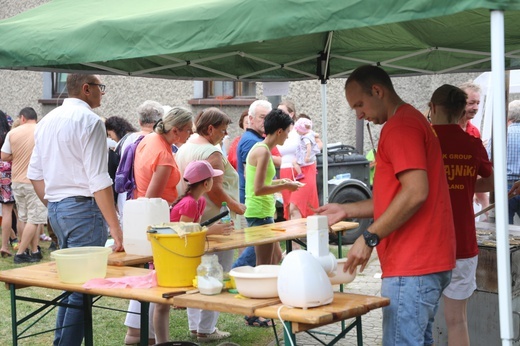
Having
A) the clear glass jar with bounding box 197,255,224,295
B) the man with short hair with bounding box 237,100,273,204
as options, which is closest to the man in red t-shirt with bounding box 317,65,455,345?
the clear glass jar with bounding box 197,255,224,295

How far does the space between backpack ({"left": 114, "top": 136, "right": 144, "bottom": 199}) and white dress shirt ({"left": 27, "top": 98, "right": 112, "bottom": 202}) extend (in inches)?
59.9

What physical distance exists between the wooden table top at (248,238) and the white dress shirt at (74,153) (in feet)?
1.55

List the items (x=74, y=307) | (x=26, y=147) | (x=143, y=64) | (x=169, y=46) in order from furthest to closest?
(x=26, y=147) < (x=143, y=64) < (x=74, y=307) < (x=169, y=46)

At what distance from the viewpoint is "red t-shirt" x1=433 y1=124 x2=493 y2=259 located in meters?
4.62

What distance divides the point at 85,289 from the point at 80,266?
15cm

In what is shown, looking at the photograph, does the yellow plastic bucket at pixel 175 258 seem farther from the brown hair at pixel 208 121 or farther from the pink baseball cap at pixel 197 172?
the brown hair at pixel 208 121

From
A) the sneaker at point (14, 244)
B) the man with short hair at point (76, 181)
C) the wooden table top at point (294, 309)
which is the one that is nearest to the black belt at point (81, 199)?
the man with short hair at point (76, 181)

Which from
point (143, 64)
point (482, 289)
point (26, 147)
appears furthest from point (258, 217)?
point (26, 147)

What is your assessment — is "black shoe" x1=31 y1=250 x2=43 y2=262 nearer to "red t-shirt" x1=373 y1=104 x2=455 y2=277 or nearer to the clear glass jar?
the clear glass jar

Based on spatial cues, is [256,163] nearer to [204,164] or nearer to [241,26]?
[204,164]

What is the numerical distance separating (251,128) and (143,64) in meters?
1.51

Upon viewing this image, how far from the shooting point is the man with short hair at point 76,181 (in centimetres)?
474

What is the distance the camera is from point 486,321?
5234mm

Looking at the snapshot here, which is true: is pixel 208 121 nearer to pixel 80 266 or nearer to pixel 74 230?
pixel 74 230
